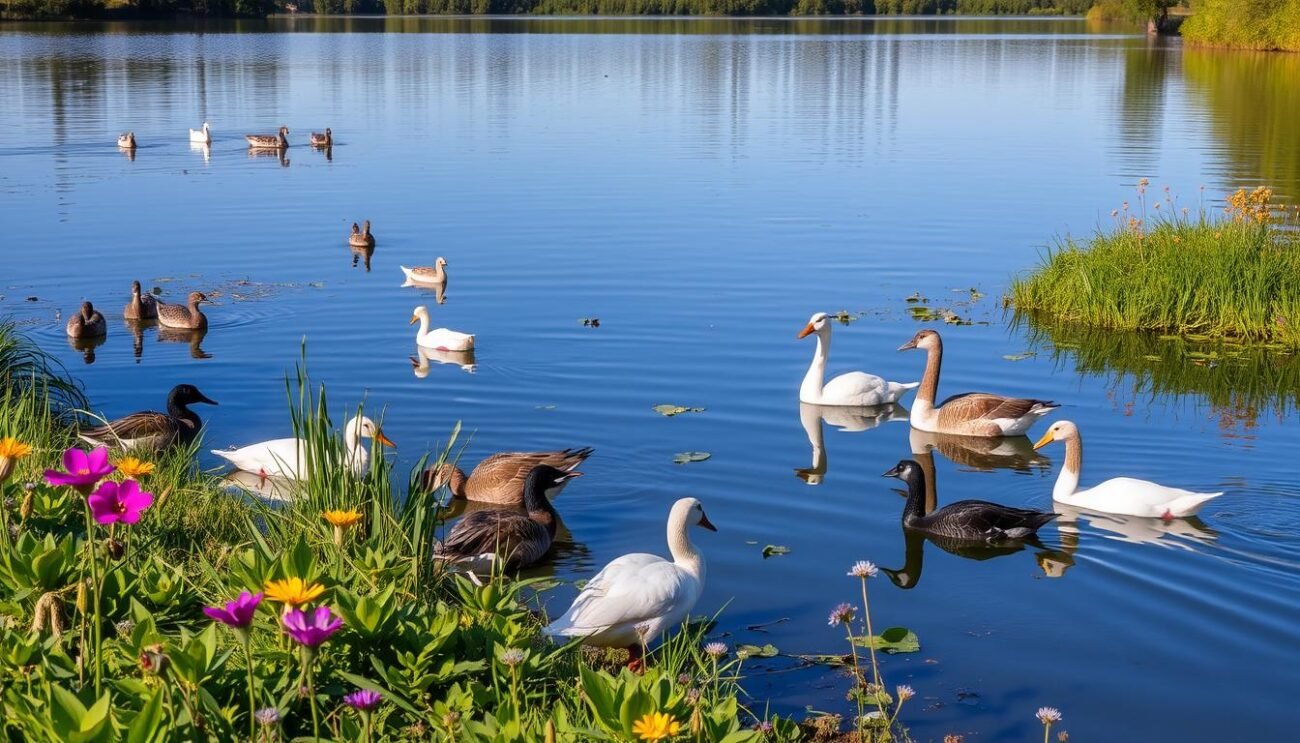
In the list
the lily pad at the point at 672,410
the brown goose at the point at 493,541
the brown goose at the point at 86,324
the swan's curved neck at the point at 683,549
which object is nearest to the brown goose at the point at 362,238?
the brown goose at the point at 86,324

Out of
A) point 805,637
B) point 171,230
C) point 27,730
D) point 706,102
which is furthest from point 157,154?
point 27,730

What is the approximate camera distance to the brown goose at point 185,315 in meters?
16.5

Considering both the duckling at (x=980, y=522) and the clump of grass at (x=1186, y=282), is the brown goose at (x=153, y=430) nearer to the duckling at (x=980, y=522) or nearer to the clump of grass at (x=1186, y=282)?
the duckling at (x=980, y=522)

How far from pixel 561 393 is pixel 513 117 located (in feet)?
94.1

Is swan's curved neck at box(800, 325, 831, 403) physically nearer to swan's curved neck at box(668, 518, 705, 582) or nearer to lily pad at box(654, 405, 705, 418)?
lily pad at box(654, 405, 705, 418)

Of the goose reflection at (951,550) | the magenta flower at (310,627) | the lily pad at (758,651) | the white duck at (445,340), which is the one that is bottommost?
the goose reflection at (951,550)

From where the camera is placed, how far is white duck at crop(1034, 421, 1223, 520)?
10062 mm

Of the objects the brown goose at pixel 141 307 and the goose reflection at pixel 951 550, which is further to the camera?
the brown goose at pixel 141 307

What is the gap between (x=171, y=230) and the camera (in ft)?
76.2

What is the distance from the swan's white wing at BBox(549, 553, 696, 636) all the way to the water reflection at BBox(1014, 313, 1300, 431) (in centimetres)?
753

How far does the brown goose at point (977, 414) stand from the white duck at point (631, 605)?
18.5ft

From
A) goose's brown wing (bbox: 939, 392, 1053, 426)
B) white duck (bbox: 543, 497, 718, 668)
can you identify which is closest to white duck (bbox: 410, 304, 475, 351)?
goose's brown wing (bbox: 939, 392, 1053, 426)

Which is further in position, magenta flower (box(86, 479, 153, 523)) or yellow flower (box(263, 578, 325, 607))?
magenta flower (box(86, 479, 153, 523))

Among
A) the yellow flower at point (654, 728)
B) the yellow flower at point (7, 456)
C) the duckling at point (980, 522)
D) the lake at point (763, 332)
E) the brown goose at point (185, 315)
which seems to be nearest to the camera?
the yellow flower at point (654, 728)
